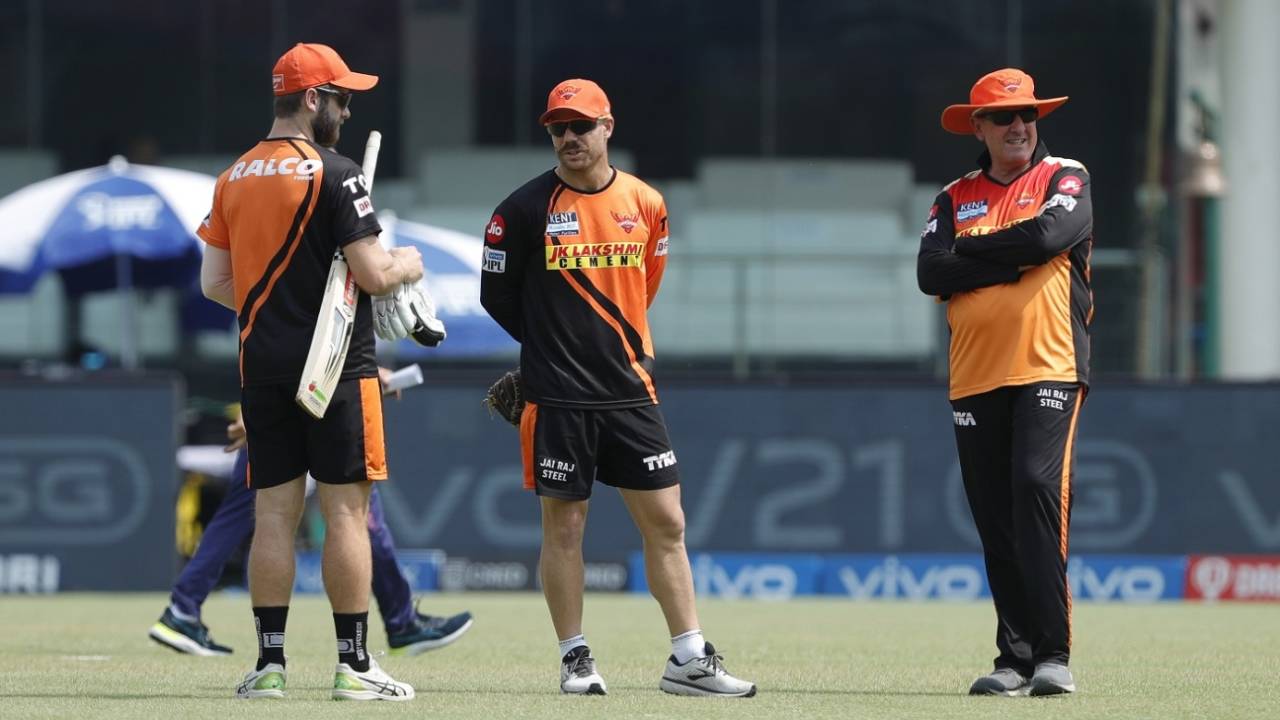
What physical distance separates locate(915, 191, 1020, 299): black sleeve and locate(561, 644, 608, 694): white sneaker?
1.79m

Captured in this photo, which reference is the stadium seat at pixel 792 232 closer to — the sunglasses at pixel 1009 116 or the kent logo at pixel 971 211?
the kent logo at pixel 971 211

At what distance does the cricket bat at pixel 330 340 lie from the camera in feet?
23.2

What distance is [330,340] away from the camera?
711 centimetres

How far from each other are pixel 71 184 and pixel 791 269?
776cm

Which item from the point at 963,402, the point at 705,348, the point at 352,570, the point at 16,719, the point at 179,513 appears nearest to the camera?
the point at 16,719

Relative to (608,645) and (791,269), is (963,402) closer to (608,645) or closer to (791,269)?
(608,645)

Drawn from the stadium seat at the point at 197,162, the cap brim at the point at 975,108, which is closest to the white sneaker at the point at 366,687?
the cap brim at the point at 975,108

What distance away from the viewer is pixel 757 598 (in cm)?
1539

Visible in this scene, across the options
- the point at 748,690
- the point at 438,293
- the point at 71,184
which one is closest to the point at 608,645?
the point at 748,690

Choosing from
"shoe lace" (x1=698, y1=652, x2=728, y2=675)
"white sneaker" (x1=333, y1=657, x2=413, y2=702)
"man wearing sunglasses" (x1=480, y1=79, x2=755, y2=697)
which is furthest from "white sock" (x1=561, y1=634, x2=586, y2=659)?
"white sneaker" (x1=333, y1=657, x2=413, y2=702)

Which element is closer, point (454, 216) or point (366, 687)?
point (366, 687)

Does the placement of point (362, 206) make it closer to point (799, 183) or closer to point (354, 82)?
point (354, 82)

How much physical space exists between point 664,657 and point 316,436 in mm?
2835

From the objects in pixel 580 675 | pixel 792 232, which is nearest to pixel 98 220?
pixel 792 232
